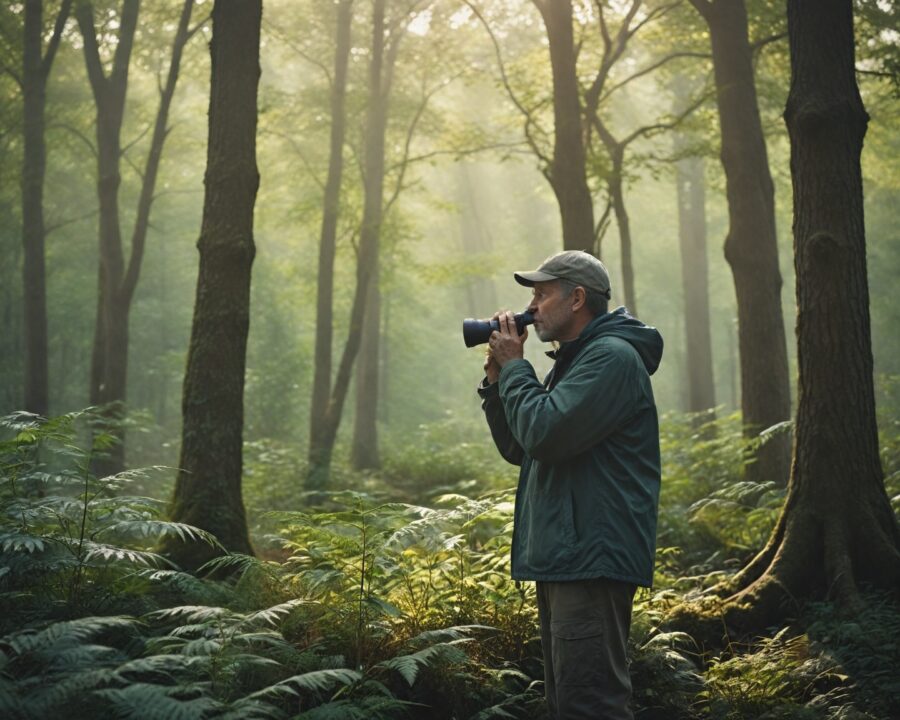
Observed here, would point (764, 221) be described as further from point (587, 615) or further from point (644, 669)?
point (587, 615)

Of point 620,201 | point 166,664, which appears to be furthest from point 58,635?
point 620,201

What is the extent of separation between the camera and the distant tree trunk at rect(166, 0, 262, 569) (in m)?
6.97

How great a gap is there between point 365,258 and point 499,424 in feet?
43.6

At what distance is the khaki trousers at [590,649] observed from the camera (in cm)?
344

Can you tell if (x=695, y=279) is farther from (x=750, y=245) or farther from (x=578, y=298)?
(x=578, y=298)

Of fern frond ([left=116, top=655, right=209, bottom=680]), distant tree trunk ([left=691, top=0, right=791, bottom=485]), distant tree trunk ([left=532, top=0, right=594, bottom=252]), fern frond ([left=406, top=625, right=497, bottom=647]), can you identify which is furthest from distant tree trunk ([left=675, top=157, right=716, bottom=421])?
fern frond ([left=116, top=655, right=209, bottom=680])

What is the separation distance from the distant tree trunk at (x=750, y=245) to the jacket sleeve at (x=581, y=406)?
22.6 ft

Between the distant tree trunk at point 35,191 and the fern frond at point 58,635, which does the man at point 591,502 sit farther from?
the distant tree trunk at point 35,191

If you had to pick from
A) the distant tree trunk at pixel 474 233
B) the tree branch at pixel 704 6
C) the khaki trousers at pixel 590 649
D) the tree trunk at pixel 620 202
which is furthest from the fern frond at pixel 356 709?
the distant tree trunk at pixel 474 233

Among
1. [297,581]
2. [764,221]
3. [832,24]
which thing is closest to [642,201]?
[764,221]

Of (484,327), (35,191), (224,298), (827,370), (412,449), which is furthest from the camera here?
(412,449)

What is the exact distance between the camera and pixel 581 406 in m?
3.49

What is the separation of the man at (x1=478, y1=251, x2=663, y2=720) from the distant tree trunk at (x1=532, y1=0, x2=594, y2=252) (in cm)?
585

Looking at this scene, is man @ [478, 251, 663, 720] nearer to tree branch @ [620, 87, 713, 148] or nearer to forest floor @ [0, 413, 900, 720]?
forest floor @ [0, 413, 900, 720]
